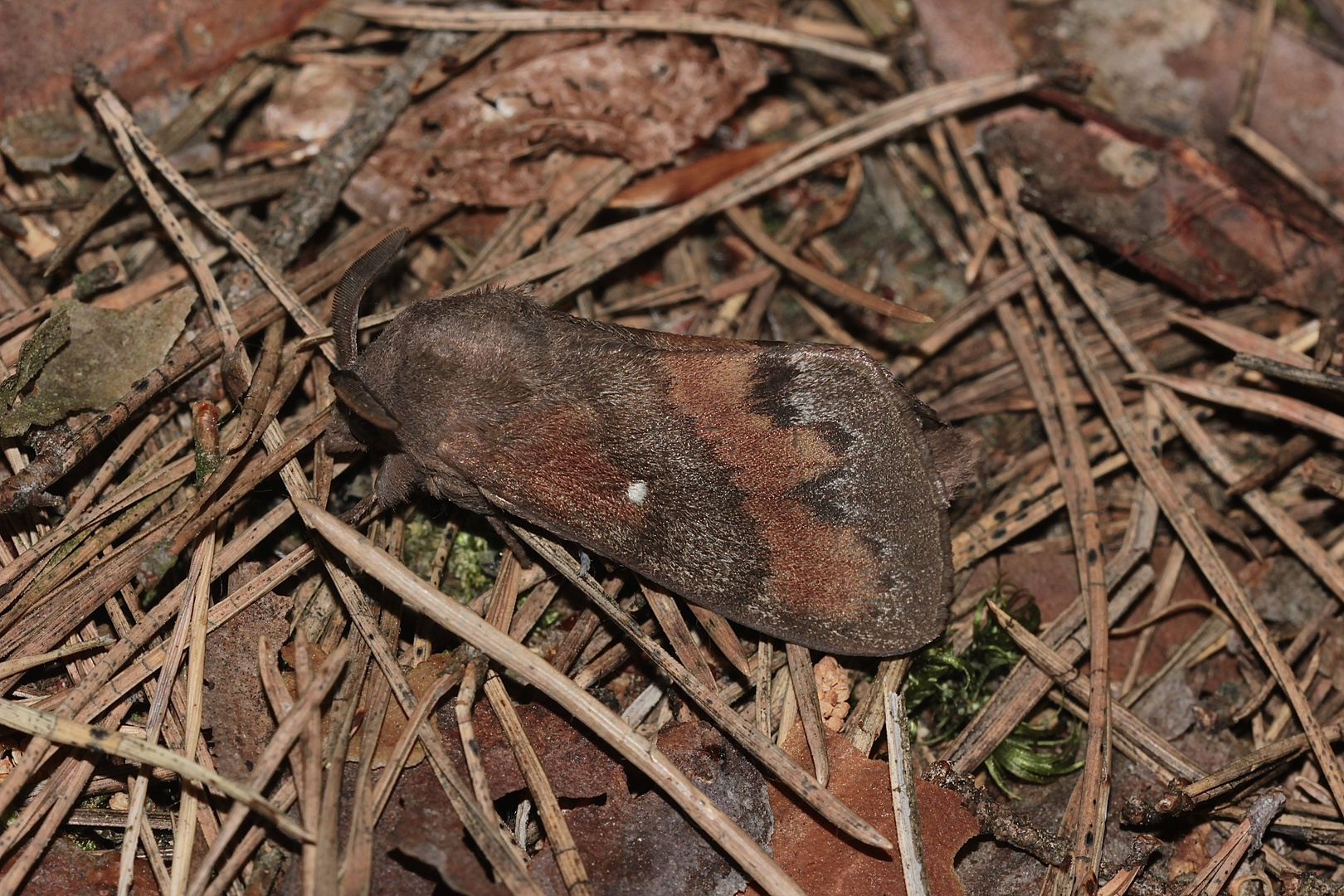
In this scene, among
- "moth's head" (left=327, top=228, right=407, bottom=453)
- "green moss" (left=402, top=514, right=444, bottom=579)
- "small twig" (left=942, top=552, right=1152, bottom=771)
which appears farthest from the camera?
"green moss" (left=402, top=514, right=444, bottom=579)

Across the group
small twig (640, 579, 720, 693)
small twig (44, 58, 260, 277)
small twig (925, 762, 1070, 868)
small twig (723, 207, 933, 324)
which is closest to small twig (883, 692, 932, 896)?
small twig (925, 762, 1070, 868)

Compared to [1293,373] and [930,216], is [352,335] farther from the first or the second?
[1293,373]

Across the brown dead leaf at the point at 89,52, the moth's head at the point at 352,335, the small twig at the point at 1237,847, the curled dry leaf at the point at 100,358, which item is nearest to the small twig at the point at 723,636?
the moth's head at the point at 352,335

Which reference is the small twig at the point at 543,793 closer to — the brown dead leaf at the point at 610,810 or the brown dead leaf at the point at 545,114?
the brown dead leaf at the point at 610,810

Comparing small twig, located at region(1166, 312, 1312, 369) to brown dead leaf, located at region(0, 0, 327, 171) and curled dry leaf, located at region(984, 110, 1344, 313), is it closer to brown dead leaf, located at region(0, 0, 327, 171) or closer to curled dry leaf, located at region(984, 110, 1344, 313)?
curled dry leaf, located at region(984, 110, 1344, 313)

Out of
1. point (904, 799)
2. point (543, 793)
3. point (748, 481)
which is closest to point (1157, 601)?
Answer: point (904, 799)

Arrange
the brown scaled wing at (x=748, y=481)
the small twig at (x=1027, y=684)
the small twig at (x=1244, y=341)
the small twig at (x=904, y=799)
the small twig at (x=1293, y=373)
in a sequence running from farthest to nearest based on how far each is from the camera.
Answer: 1. the small twig at (x=1244, y=341)
2. the small twig at (x=1293, y=373)
3. the small twig at (x=1027, y=684)
4. the brown scaled wing at (x=748, y=481)
5. the small twig at (x=904, y=799)

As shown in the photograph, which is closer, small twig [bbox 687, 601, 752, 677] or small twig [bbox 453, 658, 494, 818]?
small twig [bbox 453, 658, 494, 818]
